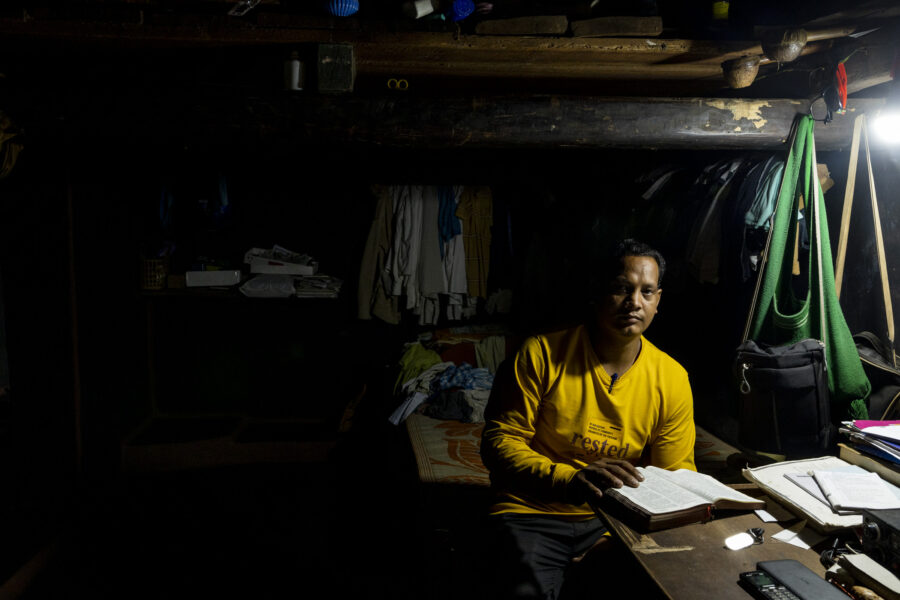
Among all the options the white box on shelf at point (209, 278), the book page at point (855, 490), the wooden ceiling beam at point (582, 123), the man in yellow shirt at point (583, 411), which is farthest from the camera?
the white box on shelf at point (209, 278)

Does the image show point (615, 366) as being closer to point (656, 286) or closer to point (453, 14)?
point (656, 286)

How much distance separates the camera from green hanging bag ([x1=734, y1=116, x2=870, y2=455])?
2.39 meters

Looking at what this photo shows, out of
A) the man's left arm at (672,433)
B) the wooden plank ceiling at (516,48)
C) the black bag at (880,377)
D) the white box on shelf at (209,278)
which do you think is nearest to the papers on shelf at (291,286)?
the white box on shelf at (209,278)

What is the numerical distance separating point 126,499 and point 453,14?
3784 millimetres

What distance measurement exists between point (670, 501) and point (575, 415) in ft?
1.69

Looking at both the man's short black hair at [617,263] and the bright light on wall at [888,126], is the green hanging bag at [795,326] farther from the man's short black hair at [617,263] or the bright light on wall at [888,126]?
the man's short black hair at [617,263]

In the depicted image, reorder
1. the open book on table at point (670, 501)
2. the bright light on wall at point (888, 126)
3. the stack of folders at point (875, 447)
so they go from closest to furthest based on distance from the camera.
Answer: the open book on table at point (670, 501) < the stack of folders at point (875, 447) < the bright light on wall at point (888, 126)

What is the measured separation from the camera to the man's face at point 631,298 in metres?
2.05

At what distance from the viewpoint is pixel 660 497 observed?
63.4 inches

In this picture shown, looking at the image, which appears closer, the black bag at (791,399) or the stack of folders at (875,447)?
the stack of folders at (875,447)

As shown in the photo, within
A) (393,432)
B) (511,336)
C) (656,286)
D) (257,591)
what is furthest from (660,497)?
(511,336)

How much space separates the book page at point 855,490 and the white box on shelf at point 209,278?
14.5 feet

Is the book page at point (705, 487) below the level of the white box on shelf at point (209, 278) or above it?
below

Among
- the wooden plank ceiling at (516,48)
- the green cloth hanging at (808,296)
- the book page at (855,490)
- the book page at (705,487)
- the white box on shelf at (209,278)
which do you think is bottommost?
the book page at (705,487)
